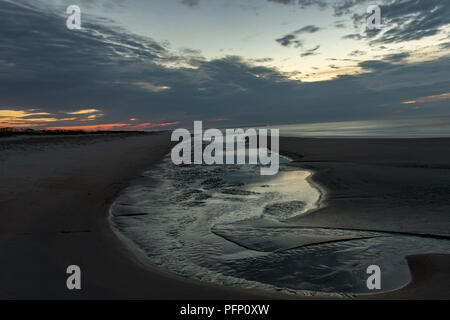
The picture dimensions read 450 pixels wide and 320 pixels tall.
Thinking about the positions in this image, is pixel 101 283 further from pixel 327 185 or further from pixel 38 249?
pixel 327 185

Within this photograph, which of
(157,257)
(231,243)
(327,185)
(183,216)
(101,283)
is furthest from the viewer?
(327,185)

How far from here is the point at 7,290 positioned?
3.38m

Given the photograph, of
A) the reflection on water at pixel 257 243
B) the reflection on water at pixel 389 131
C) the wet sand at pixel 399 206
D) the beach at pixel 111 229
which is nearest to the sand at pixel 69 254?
the beach at pixel 111 229

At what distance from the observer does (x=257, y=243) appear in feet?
16.7

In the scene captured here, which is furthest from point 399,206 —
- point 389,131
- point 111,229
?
point 389,131

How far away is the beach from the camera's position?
11.5 feet

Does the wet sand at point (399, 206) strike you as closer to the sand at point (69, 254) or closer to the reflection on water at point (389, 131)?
the sand at point (69, 254)

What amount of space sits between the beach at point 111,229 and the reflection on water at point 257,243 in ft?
0.90

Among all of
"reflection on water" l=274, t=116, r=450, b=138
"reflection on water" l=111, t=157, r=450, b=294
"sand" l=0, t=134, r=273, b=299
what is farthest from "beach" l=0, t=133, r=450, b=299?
"reflection on water" l=274, t=116, r=450, b=138

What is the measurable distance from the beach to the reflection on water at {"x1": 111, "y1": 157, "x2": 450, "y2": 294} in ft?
0.90

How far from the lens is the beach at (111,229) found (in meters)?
3.51

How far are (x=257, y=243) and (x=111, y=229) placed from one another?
3.00 m
